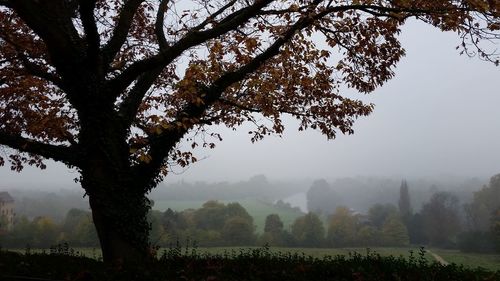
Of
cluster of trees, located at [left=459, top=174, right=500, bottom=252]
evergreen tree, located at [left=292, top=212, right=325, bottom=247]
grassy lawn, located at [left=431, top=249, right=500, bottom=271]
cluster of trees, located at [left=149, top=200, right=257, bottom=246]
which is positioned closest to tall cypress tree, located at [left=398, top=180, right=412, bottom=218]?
cluster of trees, located at [left=459, top=174, right=500, bottom=252]

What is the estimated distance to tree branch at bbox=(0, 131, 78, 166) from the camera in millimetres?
8461

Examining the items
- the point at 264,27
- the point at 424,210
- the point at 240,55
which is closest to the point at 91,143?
the point at 240,55

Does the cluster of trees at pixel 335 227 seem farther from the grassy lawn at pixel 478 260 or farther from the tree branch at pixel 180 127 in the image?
the tree branch at pixel 180 127

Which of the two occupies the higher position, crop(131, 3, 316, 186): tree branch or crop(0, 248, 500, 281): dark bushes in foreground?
crop(131, 3, 316, 186): tree branch

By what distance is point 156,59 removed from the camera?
7.57 m

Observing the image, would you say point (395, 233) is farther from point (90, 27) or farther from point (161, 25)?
point (90, 27)

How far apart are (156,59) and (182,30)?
161 inches

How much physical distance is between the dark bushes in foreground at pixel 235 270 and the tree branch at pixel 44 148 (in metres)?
2.17

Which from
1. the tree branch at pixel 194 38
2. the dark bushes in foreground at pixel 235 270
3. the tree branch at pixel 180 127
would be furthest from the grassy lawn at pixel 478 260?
the tree branch at pixel 194 38

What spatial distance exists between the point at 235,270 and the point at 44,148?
519cm

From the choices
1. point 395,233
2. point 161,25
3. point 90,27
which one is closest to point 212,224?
point 395,233

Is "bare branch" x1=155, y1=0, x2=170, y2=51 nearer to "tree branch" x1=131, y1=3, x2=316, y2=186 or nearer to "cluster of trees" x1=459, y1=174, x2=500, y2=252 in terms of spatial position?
"tree branch" x1=131, y1=3, x2=316, y2=186

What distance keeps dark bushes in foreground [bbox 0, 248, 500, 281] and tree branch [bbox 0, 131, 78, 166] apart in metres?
2.17

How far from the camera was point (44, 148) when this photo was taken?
8.60 m
